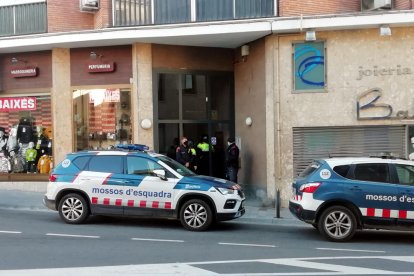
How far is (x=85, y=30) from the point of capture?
54.5 feet

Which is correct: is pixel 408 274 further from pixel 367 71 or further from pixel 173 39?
pixel 173 39

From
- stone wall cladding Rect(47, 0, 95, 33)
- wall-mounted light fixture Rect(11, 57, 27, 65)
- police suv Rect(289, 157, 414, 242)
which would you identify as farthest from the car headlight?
wall-mounted light fixture Rect(11, 57, 27, 65)

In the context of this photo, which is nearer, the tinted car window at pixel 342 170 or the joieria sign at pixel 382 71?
the tinted car window at pixel 342 170

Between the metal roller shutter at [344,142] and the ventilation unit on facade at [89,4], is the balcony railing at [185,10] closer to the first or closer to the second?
the ventilation unit on facade at [89,4]

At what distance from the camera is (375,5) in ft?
50.3

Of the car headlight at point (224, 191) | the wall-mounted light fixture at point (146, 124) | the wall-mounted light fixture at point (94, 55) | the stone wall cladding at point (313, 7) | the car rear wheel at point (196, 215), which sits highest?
the stone wall cladding at point (313, 7)

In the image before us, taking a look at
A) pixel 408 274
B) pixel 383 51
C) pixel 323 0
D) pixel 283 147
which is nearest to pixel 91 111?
pixel 283 147

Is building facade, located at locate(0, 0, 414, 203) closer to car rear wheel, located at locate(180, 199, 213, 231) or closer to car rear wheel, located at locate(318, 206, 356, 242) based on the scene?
car rear wheel, located at locate(180, 199, 213, 231)

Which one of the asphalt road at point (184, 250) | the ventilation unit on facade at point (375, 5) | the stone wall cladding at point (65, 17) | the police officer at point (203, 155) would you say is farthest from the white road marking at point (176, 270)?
the stone wall cladding at point (65, 17)

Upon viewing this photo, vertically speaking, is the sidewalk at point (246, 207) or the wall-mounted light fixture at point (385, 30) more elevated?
the wall-mounted light fixture at point (385, 30)

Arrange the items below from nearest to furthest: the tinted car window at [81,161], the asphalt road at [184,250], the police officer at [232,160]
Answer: the asphalt road at [184,250], the tinted car window at [81,161], the police officer at [232,160]

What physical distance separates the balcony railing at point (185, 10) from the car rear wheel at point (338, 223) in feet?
22.2

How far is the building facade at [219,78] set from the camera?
15133 millimetres

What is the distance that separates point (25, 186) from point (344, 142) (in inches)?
397
